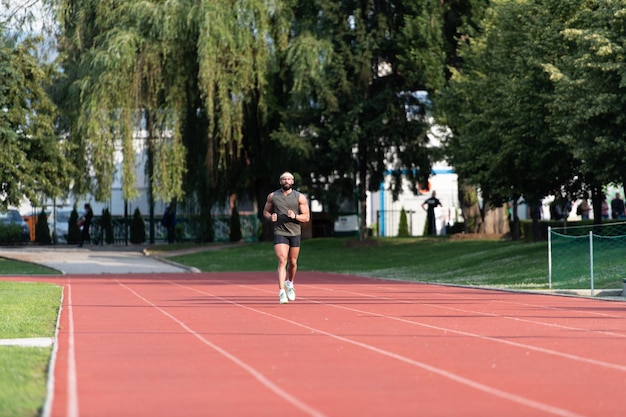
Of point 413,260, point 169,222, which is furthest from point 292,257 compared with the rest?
point 169,222

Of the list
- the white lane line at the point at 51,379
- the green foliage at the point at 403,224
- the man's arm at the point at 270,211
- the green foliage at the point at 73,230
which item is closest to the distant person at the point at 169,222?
the green foliage at the point at 73,230

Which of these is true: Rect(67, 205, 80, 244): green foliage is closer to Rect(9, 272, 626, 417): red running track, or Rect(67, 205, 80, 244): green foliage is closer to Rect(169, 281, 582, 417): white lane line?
Rect(9, 272, 626, 417): red running track

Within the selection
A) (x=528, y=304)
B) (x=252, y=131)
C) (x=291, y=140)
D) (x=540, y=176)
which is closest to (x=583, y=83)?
(x=540, y=176)

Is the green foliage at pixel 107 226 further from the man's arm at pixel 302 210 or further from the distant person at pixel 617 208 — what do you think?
the man's arm at pixel 302 210

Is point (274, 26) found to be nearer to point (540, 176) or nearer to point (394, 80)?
point (394, 80)

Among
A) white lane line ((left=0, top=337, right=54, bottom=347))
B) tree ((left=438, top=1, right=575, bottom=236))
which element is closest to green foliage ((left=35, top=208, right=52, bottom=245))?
tree ((left=438, top=1, right=575, bottom=236))

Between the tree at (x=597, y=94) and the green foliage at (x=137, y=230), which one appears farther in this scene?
the green foliage at (x=137, y=230)

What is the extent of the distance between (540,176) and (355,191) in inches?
575

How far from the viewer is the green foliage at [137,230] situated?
57375mm

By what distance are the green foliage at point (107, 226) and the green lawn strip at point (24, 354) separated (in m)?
34.5

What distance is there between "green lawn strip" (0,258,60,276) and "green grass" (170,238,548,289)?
4.98m

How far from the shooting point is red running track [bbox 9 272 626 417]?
8805 mm

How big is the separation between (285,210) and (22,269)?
19646 millimetres

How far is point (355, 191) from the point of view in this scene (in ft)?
158
